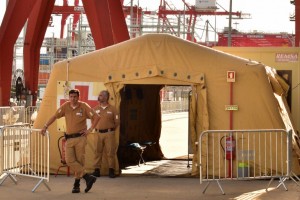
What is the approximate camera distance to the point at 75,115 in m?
12.4

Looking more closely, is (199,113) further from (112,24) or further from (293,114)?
(112,24)

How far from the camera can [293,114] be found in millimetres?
17734

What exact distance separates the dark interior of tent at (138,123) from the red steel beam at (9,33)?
34.2 feet

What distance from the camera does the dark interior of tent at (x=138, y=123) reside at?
1758 cm

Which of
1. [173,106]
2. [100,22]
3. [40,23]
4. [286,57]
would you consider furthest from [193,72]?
[173,106]

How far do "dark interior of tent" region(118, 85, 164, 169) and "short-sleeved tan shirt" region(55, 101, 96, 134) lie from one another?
4.35 metres

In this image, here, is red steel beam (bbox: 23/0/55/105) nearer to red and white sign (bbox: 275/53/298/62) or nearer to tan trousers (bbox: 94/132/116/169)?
red and white sign (bbox: 275/53/298/62)

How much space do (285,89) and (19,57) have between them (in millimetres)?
60235

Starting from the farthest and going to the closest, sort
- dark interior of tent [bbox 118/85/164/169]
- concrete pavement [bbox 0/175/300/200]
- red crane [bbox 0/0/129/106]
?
red crane [bbox 0/0/129/106] < dark interior of tent [bbox 118/85/164/169] < concrete pavement [bbox 0/175/300/200]

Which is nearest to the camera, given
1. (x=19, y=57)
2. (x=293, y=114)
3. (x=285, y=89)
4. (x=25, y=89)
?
(x=285, y=89)

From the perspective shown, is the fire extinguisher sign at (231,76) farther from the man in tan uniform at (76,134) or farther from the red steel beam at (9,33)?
the red steel beam at (9,33)

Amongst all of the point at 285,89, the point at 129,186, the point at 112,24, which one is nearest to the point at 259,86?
the point at 285,89

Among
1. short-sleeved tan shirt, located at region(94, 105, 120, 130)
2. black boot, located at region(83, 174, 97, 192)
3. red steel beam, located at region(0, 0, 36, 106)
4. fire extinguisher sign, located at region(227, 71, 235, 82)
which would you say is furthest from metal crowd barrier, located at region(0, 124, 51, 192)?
red steel beam, located at region(0, 0, 36, 106)

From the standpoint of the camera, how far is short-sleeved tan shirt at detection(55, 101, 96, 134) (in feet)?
40.5
